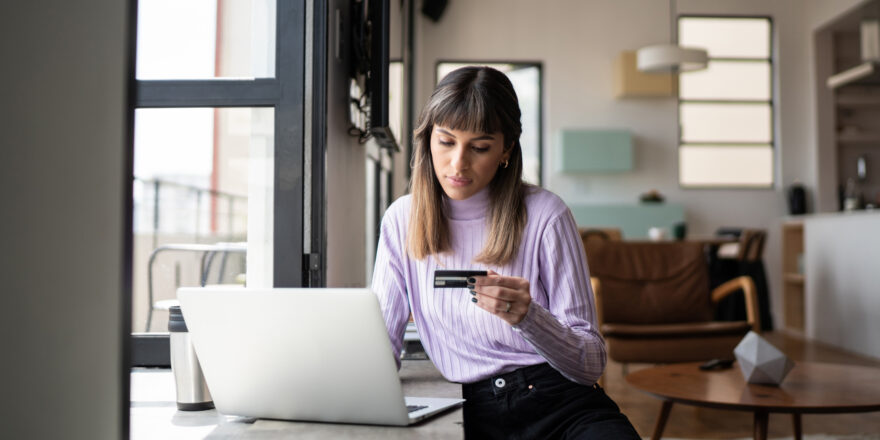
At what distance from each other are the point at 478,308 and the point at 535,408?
21 cm

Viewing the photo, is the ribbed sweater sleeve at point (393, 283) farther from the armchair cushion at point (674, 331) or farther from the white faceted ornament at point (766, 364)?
the armchair cushion at point (674, 331)

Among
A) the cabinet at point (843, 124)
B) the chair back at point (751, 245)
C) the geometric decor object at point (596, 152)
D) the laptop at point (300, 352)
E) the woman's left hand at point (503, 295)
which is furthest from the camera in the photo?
the geometric decor object at point (596, 152)

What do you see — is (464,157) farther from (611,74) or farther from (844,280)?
(611,74)

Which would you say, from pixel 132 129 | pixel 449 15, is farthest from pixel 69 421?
pixel 449 15

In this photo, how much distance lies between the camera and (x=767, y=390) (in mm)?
2273

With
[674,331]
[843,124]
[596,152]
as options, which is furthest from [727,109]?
[674,331]

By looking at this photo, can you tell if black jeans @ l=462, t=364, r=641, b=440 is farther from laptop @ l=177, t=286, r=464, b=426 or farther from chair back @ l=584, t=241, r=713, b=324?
chair back @ l=584, t=241, r=713, b=324

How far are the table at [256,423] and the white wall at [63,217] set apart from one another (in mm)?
404

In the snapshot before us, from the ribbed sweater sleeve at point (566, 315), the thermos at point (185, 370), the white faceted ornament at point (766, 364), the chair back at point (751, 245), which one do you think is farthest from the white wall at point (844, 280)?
the thermos at point (185, 370)

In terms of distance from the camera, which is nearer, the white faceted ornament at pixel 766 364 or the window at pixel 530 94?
the white faceted ornament at pixel 766 364

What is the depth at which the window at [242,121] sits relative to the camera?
1806mm

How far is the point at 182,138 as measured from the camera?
6.52ft

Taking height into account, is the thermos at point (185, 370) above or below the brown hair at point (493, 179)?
below

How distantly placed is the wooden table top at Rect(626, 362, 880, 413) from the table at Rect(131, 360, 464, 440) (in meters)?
0.99
